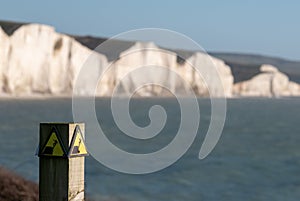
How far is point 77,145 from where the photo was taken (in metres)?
4.08

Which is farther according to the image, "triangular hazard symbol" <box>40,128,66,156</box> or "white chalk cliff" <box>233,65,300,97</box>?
"white chalk cliff" <box>233,65,300,97</box>

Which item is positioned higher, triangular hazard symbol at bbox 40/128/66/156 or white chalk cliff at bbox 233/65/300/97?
white chalk cliff at bbox 233/65/300/97

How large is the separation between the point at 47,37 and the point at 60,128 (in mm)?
87873

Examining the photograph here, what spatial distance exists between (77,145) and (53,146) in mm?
154

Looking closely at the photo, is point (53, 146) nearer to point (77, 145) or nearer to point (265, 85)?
point (77, 145)

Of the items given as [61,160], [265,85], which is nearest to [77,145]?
[61,160]

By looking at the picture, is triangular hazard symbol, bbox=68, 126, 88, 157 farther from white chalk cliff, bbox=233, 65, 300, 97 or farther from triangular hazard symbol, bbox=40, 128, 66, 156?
white chalk cliff, bbox=233, 65, 300, 97

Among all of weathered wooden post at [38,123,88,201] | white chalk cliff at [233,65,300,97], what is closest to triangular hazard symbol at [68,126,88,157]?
weathered wooden post at [38,123,88,201]

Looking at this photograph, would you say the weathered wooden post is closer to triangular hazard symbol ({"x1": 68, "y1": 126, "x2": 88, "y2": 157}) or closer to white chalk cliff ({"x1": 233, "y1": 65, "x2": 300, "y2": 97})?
triangular hazard symbol ({"x1": 68, "y1": 126, "x2": 88, "y2": 157})

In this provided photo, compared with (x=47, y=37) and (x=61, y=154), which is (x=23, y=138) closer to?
(x=61, y=154)

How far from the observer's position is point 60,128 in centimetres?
411

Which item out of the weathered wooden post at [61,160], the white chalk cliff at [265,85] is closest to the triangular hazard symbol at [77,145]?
the weathered wooden post at [61,160]

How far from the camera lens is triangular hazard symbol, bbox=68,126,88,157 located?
13.3 feet

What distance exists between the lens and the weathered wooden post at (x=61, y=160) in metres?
4.08
